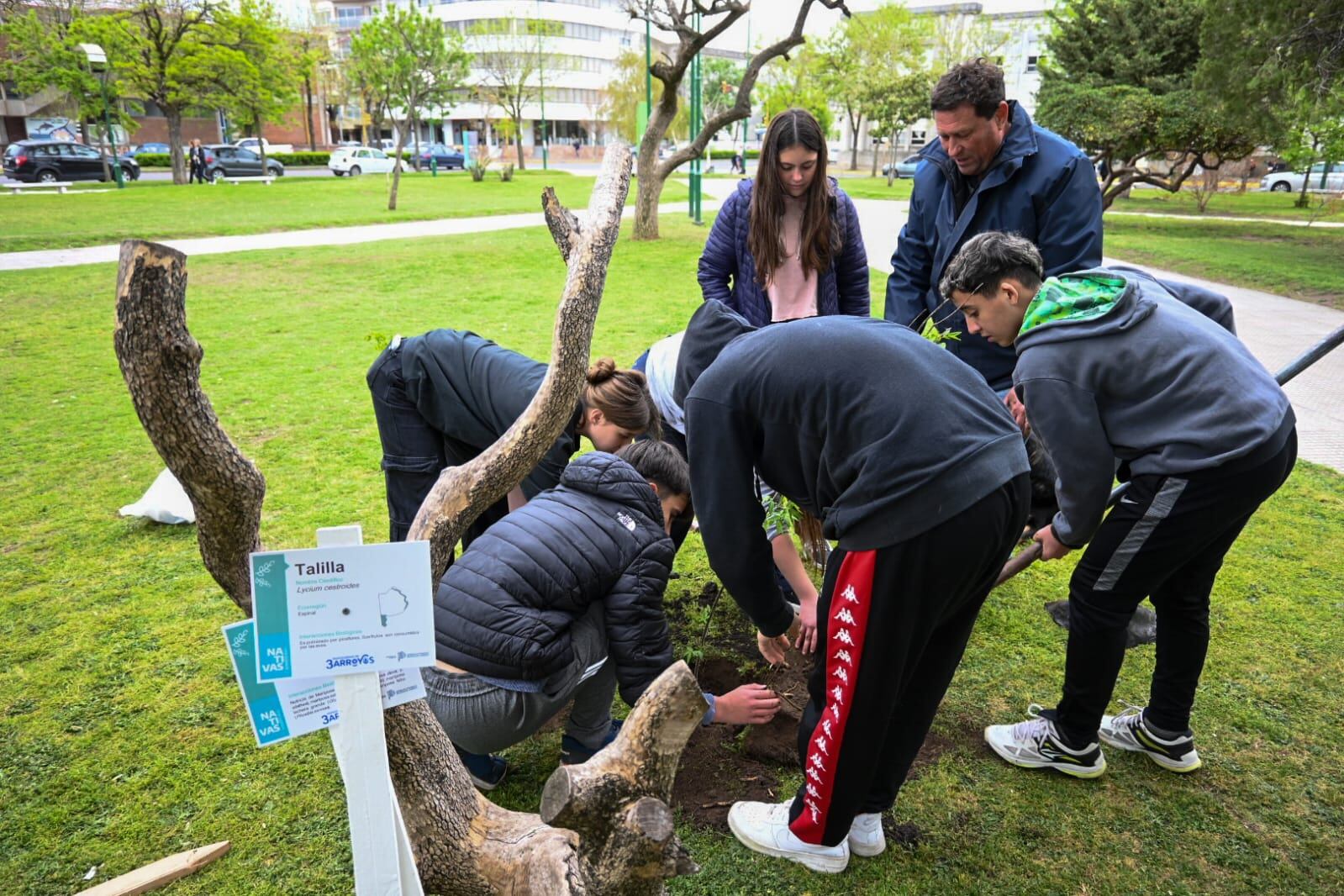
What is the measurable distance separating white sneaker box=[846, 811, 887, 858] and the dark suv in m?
29.1

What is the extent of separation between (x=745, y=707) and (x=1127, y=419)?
50.9 inches

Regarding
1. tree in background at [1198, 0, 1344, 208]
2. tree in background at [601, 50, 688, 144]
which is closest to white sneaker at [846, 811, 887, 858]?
tree in background at [1198, 0, 1344, 208]

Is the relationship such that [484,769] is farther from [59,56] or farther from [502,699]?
[59,56]

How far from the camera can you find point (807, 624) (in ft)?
8.51

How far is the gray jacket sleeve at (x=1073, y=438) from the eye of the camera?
2.16 m

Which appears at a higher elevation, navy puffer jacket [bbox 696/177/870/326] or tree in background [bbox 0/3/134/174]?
tree in background [bbox 0/3/134/174]

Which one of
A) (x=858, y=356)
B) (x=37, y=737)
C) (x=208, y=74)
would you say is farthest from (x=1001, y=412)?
(x=208, y=74)

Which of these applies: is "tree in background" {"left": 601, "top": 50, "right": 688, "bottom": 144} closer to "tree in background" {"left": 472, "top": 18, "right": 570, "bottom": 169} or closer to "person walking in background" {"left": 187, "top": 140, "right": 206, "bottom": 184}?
"tree in background" {"left": 472, "top": 18, "right": 570, "bottom": 169}

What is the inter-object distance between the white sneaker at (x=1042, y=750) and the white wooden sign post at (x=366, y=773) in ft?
6.58

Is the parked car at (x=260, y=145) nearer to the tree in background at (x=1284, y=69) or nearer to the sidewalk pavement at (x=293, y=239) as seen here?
the sidewalk pavement at (x=293, y=239)

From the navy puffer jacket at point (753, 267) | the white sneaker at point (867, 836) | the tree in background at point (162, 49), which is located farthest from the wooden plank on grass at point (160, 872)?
the tree in background at point (162, 49)

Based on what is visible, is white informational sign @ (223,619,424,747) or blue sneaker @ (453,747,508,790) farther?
blue sneaker @ (453,747,508,790)

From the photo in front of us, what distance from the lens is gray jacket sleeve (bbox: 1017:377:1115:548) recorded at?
2.16 metres

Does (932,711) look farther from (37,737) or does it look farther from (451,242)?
(451,242)
